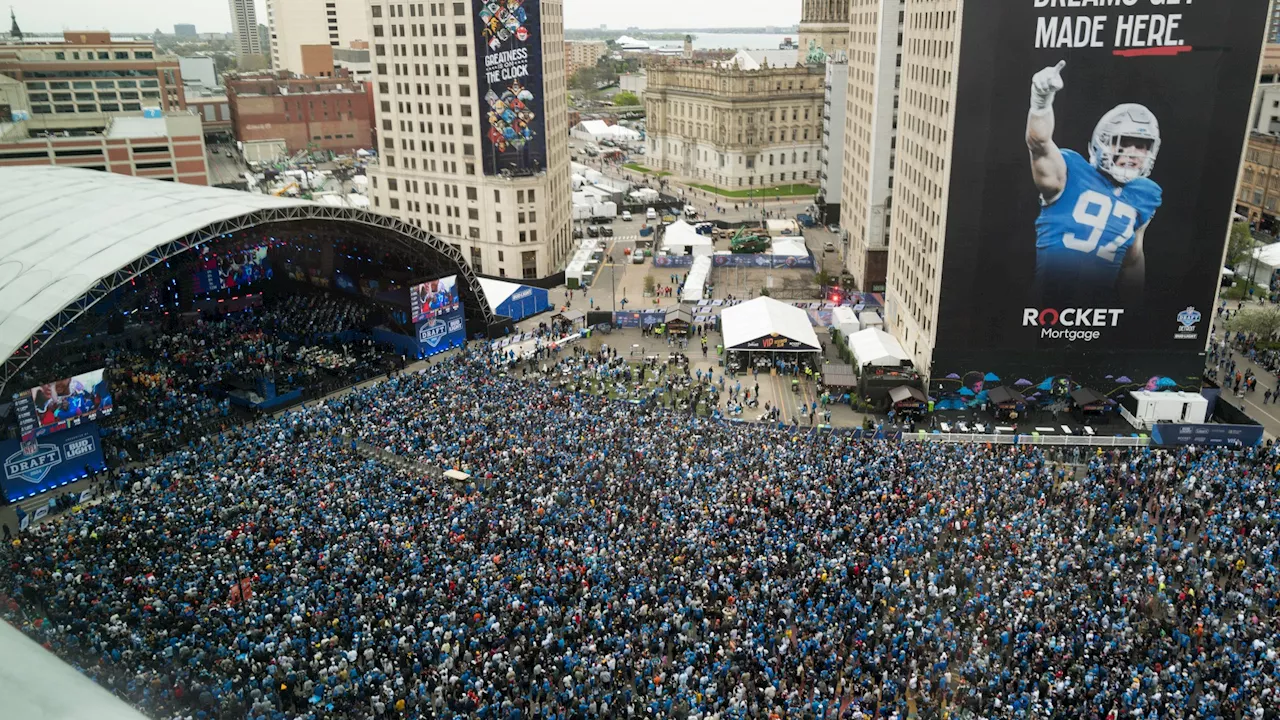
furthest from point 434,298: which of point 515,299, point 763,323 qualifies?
point 763,323

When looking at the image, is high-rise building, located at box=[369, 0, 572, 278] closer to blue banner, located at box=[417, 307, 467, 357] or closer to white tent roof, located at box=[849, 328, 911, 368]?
blue banner, located at box=[417, 307, 467, 357]

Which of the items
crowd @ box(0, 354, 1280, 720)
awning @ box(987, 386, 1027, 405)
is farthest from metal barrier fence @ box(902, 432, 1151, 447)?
awning @ box(987, 386, 1027, 405)

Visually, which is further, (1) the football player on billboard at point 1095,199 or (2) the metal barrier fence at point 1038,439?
(1) the football player on billboard at point 1095,199

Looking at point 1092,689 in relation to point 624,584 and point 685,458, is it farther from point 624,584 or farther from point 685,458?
point 685,458

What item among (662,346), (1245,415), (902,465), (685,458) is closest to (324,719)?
(685,458)

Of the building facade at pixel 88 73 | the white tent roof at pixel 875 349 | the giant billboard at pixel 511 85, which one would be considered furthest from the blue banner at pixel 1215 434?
the building facade at pixel 88 73

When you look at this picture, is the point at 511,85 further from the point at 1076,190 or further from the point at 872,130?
the point at 1076,190

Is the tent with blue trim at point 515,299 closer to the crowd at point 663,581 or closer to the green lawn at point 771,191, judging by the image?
the crowd at point 663,581
